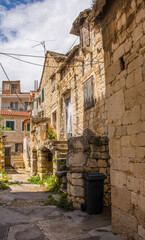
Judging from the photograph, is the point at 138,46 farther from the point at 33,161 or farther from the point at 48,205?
the point at 33,161

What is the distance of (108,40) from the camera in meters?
4.42

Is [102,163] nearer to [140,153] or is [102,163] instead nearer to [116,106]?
[116,106]

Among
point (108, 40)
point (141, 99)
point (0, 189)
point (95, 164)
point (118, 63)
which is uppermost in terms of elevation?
point (108, 40)

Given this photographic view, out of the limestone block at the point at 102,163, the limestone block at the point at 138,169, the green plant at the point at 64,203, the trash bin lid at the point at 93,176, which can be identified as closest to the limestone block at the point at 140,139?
the limestone block at the point at 138,169

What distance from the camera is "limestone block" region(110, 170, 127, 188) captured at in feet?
12.5

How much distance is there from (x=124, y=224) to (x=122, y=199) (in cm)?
42

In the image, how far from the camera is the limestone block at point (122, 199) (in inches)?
144

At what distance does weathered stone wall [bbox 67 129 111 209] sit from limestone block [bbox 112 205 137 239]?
1.83 meters

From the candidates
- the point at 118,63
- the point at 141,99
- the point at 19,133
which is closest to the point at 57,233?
the point at 141,99

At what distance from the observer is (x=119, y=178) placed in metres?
3.96

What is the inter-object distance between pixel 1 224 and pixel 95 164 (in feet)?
9.51

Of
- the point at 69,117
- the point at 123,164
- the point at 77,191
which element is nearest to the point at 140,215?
the point at 123,164

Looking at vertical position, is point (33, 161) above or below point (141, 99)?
below

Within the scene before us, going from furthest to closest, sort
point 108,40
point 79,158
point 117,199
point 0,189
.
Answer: point 0,189
point 79,158
point 108,40
point 117,199
